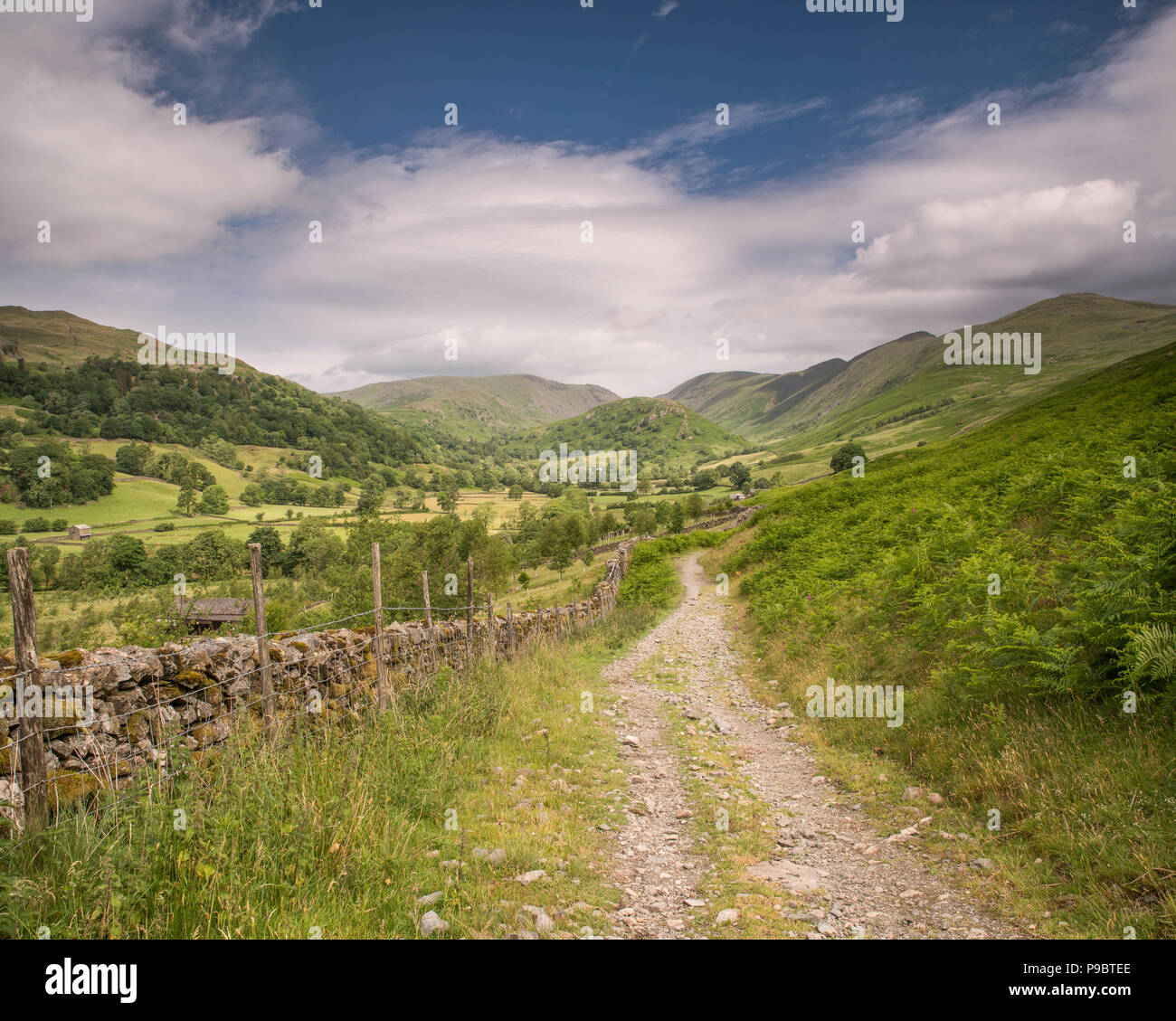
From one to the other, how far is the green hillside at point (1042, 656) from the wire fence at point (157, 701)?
7094 millimetres

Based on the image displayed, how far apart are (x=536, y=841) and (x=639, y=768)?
9.88ft

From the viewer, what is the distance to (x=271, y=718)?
643cm

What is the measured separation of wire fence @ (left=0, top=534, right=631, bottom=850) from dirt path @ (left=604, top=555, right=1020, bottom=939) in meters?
3.90

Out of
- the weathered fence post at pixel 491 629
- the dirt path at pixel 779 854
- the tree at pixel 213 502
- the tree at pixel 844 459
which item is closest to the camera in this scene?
the dirt path at pixel 779 854

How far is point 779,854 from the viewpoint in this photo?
Result: 582 centimetres

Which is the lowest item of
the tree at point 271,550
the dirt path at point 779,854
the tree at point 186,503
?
the tree at point 271,550

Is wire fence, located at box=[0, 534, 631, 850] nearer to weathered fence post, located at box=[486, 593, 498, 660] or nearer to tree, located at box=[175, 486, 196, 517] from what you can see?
weathered fence post, located at box=[486, 593, 498, 660]

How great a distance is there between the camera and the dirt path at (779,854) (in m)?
4.52

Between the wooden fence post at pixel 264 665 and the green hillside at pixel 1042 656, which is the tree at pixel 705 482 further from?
the wooden fence post at pixel 264 665

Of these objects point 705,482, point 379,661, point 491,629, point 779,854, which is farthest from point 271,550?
point 705,482

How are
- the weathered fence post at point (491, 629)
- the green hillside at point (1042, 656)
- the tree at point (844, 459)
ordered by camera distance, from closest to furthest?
1. the green hillside at point (1042, 656)
2. the weathered fence post at point (491, 629)
3. the tree at point (844, 459)

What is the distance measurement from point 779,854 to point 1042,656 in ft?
14.1

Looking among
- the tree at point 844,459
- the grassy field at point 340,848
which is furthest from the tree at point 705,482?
the grassy field at point 340,848
